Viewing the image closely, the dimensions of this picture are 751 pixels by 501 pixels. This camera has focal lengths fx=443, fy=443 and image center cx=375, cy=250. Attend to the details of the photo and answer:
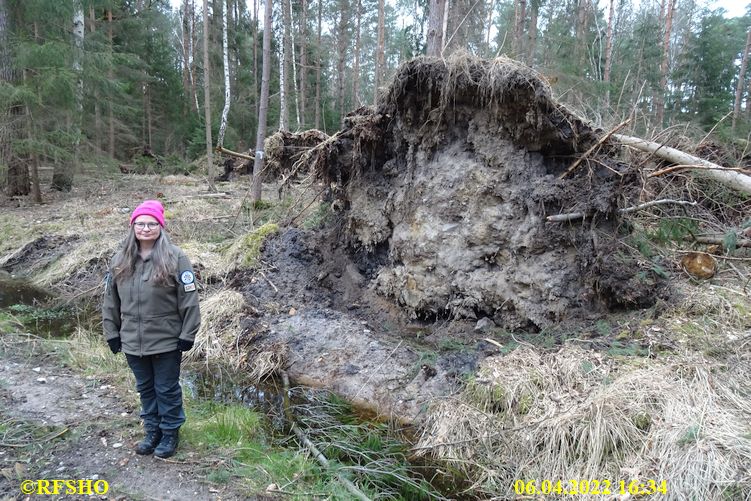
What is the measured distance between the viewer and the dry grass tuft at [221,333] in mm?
5594

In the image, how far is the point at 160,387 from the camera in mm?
3258

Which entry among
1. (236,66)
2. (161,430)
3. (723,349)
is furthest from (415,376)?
(236,66)

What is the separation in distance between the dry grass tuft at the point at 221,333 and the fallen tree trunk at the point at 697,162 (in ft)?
18.2

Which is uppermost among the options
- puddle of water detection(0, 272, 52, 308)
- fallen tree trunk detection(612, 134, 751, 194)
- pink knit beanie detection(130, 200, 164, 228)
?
fallen tree trunk detection(612, 134, 751, 194)

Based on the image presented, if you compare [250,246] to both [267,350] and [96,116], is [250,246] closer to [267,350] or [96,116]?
[267,350]

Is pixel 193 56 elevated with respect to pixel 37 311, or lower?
elevated

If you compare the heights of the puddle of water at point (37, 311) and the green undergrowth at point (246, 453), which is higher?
the puddle of water at point (37, 311)

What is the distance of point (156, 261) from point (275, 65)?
2478 cm

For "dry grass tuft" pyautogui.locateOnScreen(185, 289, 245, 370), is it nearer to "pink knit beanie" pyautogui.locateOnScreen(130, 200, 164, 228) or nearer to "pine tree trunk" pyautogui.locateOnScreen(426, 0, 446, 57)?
"pink knit beanie" pyautogui.locateOnScreen(130, 200, 164, 228)

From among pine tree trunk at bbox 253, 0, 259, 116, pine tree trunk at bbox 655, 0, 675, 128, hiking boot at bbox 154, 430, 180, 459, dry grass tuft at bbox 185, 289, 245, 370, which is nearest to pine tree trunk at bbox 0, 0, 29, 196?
dry grass tuft at bbox 185, 289, 245, 370

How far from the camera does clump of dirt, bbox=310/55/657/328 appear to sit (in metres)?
5.32
